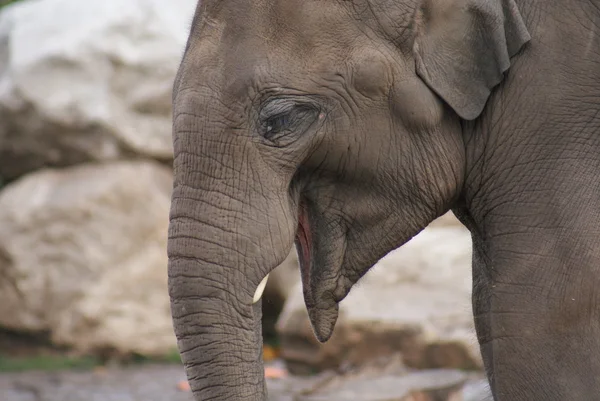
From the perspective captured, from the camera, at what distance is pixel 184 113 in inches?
112

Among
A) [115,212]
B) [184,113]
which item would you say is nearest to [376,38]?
[184,113]

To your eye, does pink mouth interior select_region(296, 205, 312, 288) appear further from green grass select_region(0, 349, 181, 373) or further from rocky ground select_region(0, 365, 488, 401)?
green grass select_region(0, 349, 181, 373)

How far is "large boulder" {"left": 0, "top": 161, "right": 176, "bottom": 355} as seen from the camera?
7977mm

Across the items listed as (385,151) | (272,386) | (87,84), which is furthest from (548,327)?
(87,84)

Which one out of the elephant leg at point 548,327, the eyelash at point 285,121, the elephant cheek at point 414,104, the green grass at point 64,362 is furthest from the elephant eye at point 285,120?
the green grass at point 64,362

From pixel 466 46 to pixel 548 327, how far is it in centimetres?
73

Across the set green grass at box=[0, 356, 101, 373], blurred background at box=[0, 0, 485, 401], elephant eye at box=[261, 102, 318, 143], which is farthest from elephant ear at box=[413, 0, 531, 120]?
green grass at box=[0, 356, 101, 373]

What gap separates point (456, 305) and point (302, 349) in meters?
1.01

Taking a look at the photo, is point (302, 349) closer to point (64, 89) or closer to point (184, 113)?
point (64, 89)

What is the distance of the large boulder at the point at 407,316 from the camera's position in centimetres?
642

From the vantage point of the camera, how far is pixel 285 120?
2.89 meters

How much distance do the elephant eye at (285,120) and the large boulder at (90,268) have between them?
17.3 ft

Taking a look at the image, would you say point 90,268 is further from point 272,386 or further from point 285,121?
point 285,121

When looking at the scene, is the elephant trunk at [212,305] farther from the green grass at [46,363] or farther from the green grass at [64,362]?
the green grass at [46,363]
